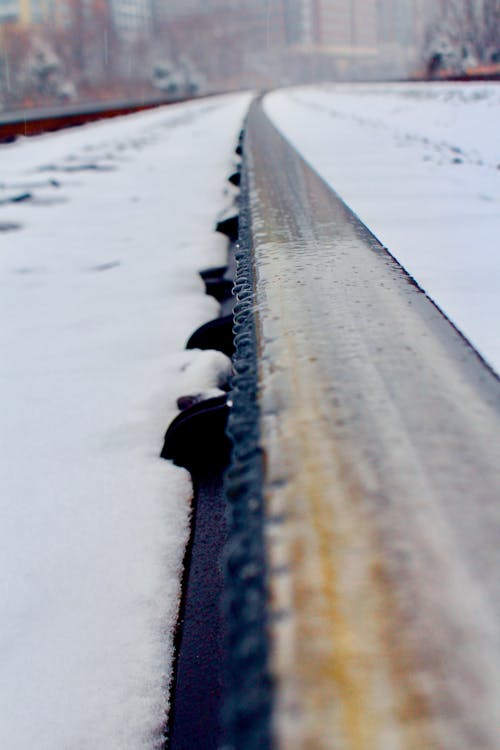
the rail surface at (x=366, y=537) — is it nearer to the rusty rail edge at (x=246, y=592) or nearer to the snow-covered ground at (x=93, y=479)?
the rusty rail edge at (x=246, y=592)

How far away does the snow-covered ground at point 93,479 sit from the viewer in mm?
631

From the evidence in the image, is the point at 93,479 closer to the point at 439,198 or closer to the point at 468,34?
the point at 439,198

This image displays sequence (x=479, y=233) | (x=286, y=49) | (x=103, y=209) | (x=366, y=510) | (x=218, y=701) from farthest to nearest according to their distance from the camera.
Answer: (x=286, y=49)
(x=103, y=209)
(x=479, y=233)
(x=218, y=701)
(x=366, y=510)

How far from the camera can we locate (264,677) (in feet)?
1.09

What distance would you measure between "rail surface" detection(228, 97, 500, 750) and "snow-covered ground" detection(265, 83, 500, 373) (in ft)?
1.45

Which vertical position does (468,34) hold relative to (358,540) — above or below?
above

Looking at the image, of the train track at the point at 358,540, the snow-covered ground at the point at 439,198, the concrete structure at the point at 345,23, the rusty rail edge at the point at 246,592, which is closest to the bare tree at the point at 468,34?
the snow-covered ground at the point at 439,198

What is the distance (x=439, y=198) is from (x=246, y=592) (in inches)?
101

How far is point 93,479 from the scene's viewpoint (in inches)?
39.0

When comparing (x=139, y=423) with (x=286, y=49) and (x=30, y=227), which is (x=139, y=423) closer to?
(x=30, y=227)

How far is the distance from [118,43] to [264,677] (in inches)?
3134

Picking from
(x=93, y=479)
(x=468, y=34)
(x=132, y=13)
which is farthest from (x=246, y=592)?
(x=132, y=13)

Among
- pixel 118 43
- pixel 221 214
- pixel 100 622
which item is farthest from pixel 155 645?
pixel 118 43

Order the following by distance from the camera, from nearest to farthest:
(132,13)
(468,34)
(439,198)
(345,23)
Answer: (439,198)
(468,34)
(132,13)
(345,23)
